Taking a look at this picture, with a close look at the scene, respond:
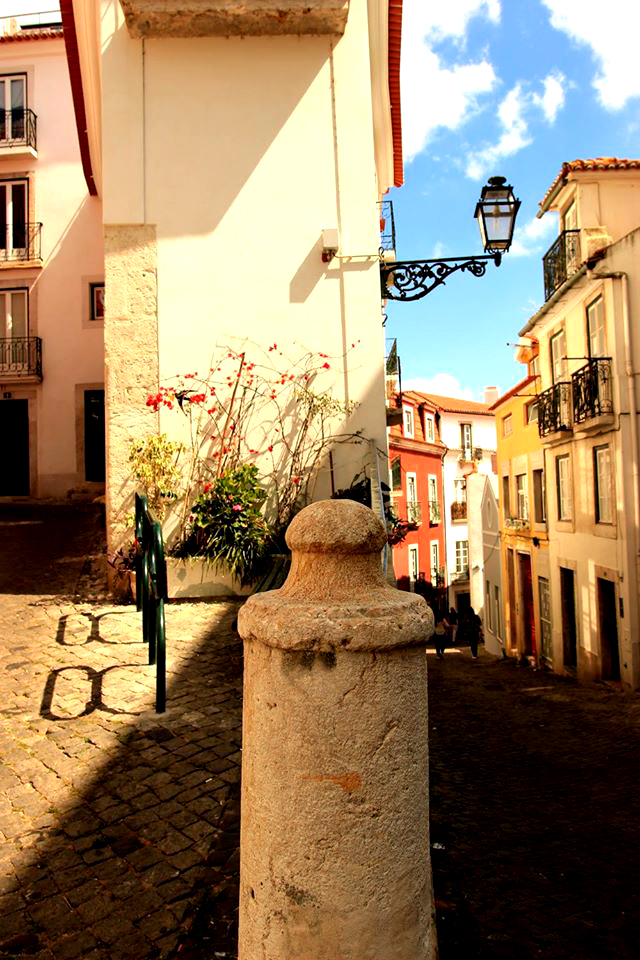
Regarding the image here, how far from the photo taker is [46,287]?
56.5ft

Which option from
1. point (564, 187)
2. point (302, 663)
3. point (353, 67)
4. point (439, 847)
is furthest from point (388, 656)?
point (564, 187)

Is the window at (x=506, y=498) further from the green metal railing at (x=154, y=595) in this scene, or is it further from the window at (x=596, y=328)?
the green metal railing at (x=154, y=595)

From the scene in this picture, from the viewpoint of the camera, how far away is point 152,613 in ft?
16.8

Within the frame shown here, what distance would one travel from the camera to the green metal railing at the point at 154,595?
13.9ft

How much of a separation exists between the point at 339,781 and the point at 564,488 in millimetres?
16985

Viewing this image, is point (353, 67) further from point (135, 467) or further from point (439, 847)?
point (439, 847)

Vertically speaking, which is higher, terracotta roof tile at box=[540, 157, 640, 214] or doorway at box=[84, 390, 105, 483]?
terracotta roof tile at box=[540, 157, 640, 214]

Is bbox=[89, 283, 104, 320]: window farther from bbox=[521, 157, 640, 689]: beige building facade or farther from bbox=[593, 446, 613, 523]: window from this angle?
bbox=[593, 446, 613, 523]: window

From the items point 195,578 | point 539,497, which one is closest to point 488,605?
point 539,497

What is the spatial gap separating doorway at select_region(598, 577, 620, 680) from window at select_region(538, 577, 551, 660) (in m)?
3.45

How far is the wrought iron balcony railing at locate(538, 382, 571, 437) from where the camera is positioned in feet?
54.3

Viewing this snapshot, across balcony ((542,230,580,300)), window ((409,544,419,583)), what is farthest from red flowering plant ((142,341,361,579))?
window ((409,544,419,583))

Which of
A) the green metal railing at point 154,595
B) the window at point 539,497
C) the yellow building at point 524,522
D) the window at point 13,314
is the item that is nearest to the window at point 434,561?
the yellow building at point 524,522

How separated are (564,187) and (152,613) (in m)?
15.2
